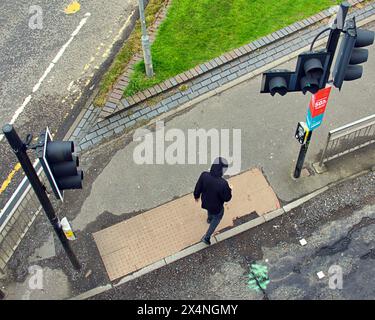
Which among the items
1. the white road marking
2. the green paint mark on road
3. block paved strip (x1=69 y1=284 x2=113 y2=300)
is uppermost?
the white road marking

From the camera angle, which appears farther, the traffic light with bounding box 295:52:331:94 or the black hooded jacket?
the black hooded jacket

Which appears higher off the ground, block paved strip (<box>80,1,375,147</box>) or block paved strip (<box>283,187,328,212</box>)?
block paved strip (<box>80,1,375,147</box>)

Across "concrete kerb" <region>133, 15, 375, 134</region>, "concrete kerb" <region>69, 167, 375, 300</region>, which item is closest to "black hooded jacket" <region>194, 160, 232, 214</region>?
"concrete kerb" <region>69, 167, 375, 300</region>

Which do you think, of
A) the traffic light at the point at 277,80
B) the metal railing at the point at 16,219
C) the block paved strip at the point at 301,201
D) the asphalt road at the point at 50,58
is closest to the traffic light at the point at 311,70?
the traffic light at the point at 277,80

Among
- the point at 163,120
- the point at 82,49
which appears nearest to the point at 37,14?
the point at 82,49

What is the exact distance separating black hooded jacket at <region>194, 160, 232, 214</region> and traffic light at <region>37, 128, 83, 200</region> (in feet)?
6.75

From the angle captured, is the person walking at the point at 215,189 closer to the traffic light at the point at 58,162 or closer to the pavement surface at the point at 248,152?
the pavement surface at the point at 248,152

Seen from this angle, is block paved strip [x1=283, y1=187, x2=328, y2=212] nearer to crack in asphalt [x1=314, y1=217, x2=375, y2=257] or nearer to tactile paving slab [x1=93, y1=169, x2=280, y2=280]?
tactile paving slab [x1=93, y1=169, x2=280, y2=280]

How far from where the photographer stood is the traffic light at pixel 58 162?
18.2ft

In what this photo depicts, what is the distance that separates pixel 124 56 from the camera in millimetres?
10883

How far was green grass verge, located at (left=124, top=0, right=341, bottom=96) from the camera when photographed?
10570 millimetres

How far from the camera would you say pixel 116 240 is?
27.8ft

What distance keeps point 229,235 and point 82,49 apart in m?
5.73

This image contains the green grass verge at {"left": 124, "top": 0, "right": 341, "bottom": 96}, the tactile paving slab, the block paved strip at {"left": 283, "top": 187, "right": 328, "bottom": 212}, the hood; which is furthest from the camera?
the green grass verge at {"left": 124, "top": 0, "right": 341, "bottom": 96}
